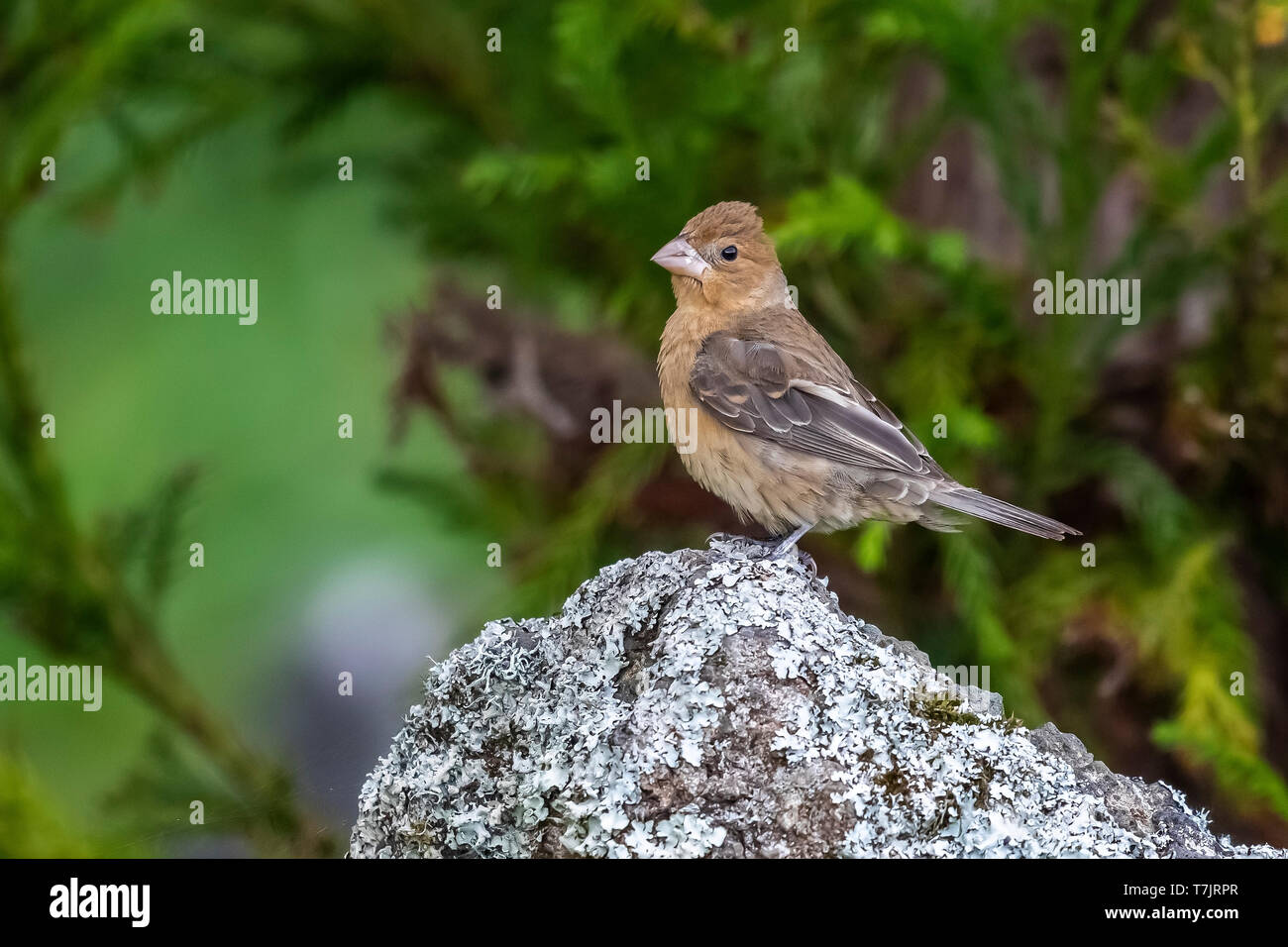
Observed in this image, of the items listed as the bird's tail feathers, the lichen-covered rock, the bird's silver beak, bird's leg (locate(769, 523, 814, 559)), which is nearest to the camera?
the lichen-covered rock

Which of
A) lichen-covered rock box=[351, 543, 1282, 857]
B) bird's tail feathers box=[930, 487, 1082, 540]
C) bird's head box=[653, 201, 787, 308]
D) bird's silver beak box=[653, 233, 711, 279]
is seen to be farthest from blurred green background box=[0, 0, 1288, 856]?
lichen-covered rock box=[351, 543, 1282, 857]

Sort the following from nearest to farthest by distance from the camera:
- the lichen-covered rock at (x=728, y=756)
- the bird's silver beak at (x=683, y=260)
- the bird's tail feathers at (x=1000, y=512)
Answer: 1. the lichen-covered rock at (x=728, y=756)
2. the bird's tail feathers at (x=1000, y=512)
3. the bird's silver beak at (x=683, y=260)

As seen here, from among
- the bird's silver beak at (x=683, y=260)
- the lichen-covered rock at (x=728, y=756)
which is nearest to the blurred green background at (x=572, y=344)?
the bird's silver beak at (x=683, y=260)

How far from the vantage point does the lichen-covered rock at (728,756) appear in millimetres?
2104

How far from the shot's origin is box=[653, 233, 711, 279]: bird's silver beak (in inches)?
133

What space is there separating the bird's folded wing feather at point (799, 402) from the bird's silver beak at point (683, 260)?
19 centimetres

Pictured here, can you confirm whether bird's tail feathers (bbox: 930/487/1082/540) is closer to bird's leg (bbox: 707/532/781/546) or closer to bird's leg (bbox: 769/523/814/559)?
bird's leg (bbox: 769/523/814/559)

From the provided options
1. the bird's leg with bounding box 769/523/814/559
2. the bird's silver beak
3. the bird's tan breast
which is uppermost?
the bird's silver beak

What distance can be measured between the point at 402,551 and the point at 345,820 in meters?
3.21

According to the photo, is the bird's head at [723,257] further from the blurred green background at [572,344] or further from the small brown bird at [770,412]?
the blurred green background at [572,344]

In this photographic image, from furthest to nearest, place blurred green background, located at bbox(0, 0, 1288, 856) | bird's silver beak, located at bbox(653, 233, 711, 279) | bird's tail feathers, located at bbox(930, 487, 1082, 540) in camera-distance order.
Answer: blurred green background, located at bbox(0, 0, 1288, 856) → bird's silver beak, located at bbox(653, 233, 711, 279) → bird's tail feathers, located at bbox(930, 487, 1082, 540)

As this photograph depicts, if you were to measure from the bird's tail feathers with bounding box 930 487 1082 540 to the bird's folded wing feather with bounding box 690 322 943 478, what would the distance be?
0.07 meters

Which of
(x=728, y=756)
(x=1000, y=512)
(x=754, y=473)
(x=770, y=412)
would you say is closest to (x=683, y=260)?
(x=770, y=412)

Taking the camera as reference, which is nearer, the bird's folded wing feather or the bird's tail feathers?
the bird's tail feathers
